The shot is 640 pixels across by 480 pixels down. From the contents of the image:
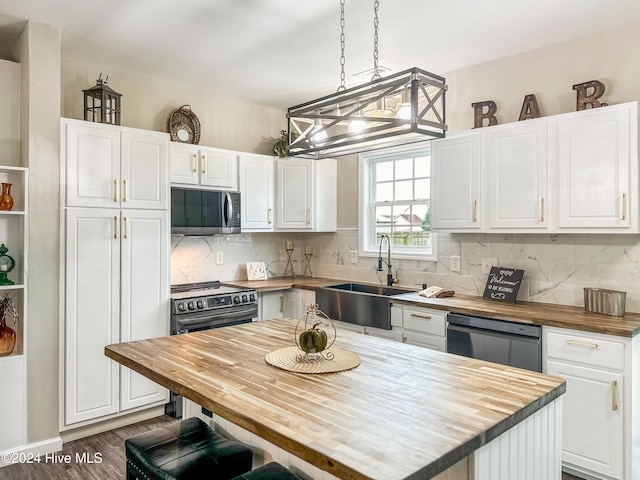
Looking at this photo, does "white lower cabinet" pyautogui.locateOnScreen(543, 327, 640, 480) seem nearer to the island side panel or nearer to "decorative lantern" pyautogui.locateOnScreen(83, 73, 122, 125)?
the island side panel

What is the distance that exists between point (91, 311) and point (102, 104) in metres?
1.49

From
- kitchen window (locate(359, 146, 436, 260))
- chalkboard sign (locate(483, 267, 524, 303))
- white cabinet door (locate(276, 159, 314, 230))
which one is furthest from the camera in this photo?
white cabinet door (locate(276, 159, 314, 230))

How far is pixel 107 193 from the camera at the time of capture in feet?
10.7

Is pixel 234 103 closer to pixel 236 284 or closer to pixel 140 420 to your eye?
pixel 236 284

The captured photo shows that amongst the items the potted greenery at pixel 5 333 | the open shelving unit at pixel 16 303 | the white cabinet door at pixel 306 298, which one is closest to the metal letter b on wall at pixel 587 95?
the white cabinet door at pixel 306 298

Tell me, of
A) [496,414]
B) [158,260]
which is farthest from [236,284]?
[496,414]

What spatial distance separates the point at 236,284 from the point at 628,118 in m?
3.28

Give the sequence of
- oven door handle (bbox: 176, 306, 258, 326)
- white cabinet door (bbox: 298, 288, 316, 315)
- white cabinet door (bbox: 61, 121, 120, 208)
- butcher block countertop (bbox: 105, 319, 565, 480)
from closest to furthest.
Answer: butcher block countertop (bbox: 105, 319, 565, 480) → white cabinet door (bbox: 61, 121, 120, 208) → oven door handle (bbox: 176, 306, 258, 326) → white cabinet door (bbox: 298, 288, 316, 315)

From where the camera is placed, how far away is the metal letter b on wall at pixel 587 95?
2891mm

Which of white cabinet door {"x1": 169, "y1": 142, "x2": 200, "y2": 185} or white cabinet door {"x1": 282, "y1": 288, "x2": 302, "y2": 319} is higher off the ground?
white cabinet door {"x1": 169, "y1": 142, "x2": 200, "y2": 185}

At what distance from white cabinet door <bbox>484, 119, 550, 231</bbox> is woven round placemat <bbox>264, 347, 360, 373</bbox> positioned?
5.74 feet

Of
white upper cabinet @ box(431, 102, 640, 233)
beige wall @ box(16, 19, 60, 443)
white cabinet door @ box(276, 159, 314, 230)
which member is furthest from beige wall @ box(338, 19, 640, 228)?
beige wall @ box(16, 19, 60, 443)

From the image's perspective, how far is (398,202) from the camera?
170 inches

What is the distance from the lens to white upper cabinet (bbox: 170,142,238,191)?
12.5 feet
